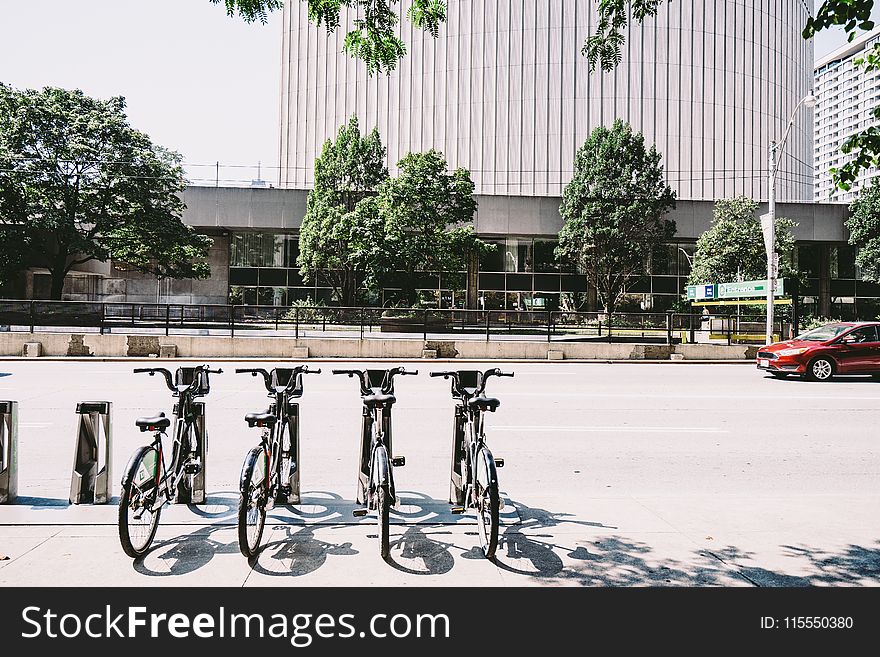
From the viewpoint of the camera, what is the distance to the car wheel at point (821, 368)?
18250 millimetres

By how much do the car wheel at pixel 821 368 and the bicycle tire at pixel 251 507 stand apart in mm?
17207

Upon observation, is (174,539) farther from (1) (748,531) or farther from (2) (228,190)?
(2) (228,190)

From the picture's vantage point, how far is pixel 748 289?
90.8 feet

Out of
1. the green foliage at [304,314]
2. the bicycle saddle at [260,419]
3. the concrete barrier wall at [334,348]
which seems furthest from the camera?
the green foliage at [304,314]

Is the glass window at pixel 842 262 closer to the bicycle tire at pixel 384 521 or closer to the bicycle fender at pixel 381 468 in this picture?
the bicycle fender at pixel 381 468

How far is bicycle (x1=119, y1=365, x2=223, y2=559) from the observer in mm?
4410

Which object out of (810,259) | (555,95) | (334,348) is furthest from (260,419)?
(555,95)

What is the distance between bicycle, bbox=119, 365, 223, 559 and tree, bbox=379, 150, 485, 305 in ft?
99.9

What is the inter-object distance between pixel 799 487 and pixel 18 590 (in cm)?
657

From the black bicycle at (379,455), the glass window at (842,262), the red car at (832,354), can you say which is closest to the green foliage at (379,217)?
the red car at (832,354)

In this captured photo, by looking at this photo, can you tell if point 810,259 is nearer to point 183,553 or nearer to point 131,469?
point 183,553

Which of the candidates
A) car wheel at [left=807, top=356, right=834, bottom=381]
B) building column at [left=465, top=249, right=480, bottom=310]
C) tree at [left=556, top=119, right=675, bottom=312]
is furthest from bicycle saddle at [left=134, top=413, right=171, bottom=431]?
building column at [left=465, top=249, right=480, bottom=310]

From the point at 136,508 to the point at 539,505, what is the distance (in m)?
3.17

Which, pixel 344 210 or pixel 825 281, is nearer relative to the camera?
pixel 344 210
